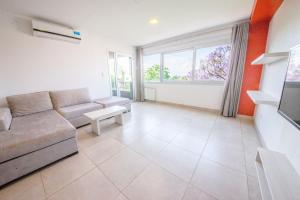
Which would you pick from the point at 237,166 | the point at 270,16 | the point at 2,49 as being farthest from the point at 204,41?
Answer: the point at 2,49

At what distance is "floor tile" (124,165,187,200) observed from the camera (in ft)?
3.83

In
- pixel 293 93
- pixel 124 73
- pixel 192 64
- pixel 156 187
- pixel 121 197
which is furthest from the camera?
pixel 124 73

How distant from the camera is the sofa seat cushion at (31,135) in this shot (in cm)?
131

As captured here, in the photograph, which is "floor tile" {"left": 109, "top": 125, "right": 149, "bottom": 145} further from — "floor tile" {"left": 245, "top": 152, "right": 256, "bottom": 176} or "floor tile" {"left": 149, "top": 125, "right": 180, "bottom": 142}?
"floor tile" {"left": 245, "top": 152, "right": 256, "bottom": 176}

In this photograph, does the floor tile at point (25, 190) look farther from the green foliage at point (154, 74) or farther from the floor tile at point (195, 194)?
the green foliage at point (154, 74)

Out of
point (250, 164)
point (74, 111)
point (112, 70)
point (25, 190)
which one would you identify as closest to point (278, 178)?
point (250, 164)

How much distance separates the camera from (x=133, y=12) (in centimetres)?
235

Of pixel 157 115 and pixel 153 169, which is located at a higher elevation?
pixel 157 115

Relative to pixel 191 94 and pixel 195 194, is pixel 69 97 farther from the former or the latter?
pixel 191 94

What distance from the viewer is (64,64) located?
3066mm

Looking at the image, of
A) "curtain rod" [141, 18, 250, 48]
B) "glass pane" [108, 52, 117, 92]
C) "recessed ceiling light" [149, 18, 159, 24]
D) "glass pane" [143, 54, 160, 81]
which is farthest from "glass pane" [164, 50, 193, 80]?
"glass pane" [108, 52, 117, 92]

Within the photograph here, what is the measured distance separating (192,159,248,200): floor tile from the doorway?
377 centimetres

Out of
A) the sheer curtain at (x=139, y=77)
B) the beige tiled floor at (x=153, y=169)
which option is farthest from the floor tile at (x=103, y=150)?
the sheer curtain at (x=139, y=77)

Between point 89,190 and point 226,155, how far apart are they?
6.06ft
